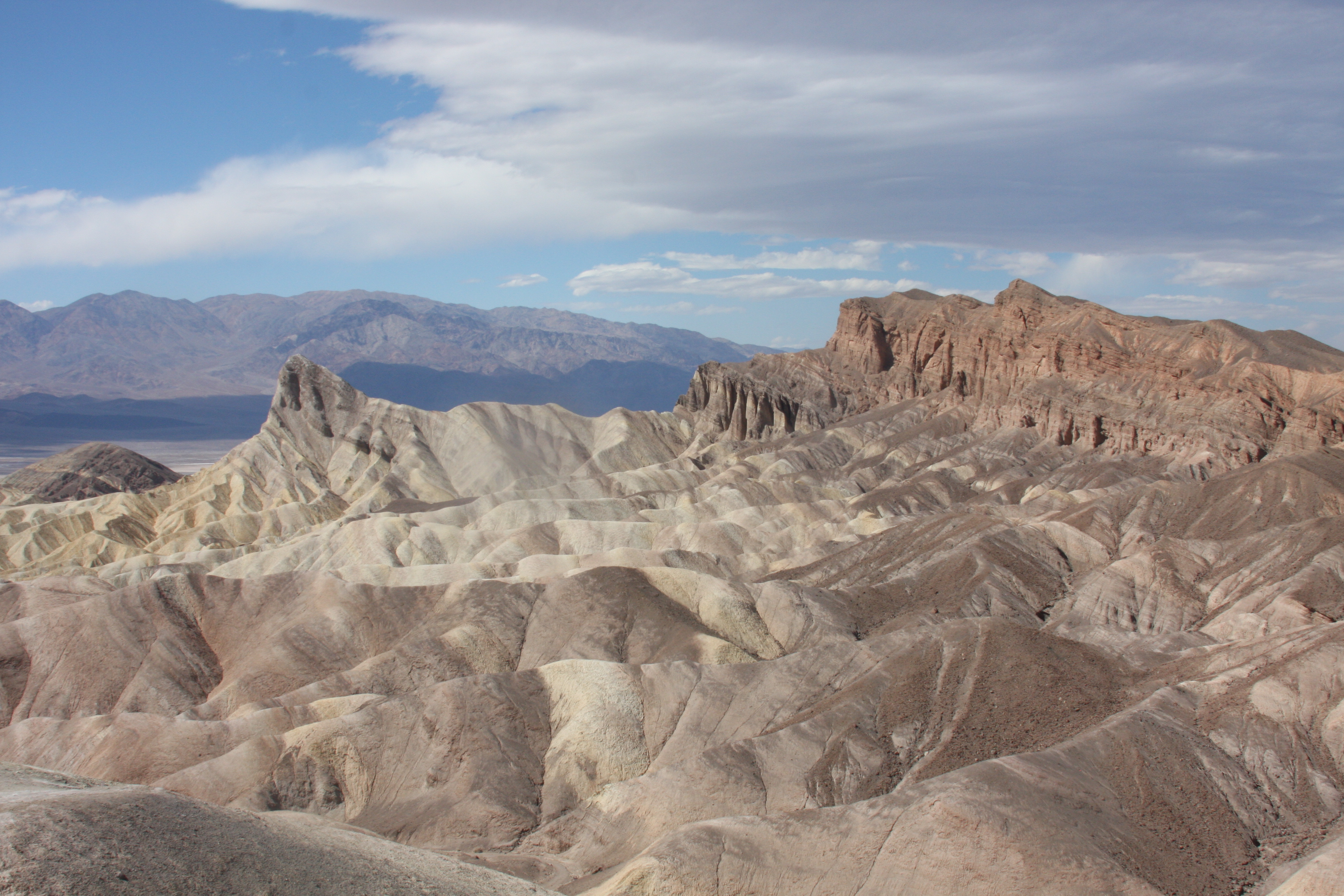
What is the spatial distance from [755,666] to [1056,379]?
6712 cm

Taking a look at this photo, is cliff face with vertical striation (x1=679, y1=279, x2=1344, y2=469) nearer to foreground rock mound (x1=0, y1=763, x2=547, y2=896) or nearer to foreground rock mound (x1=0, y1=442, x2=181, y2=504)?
foreground rock mound (x1=0, y1=763, x2=547, y2=896)

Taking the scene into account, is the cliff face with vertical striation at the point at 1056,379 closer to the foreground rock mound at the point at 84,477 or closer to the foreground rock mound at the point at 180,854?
the foreground rock mound at the point at 180,854

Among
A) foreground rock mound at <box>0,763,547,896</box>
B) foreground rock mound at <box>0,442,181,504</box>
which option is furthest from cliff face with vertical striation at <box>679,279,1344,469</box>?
foreground rock mound at <box>0,442,181,504</box>

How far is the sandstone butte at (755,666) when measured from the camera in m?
27.1

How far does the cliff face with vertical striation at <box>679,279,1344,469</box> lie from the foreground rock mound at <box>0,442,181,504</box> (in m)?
75.3

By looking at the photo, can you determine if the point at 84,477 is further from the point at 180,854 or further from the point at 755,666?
the point at 180,854

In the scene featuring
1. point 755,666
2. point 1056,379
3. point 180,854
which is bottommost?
point 755,666

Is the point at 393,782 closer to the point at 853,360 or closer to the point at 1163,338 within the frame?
the point at 1163,338

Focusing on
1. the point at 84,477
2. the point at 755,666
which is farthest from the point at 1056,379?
the point at 84,477

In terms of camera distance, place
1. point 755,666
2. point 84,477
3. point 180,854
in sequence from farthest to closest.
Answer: point 84,477, point 755,666, point 180,854

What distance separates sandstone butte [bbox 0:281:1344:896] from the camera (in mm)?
27062

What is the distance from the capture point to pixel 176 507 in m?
99.8

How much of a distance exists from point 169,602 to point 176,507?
2076 inches

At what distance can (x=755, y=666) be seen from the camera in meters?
42.1
